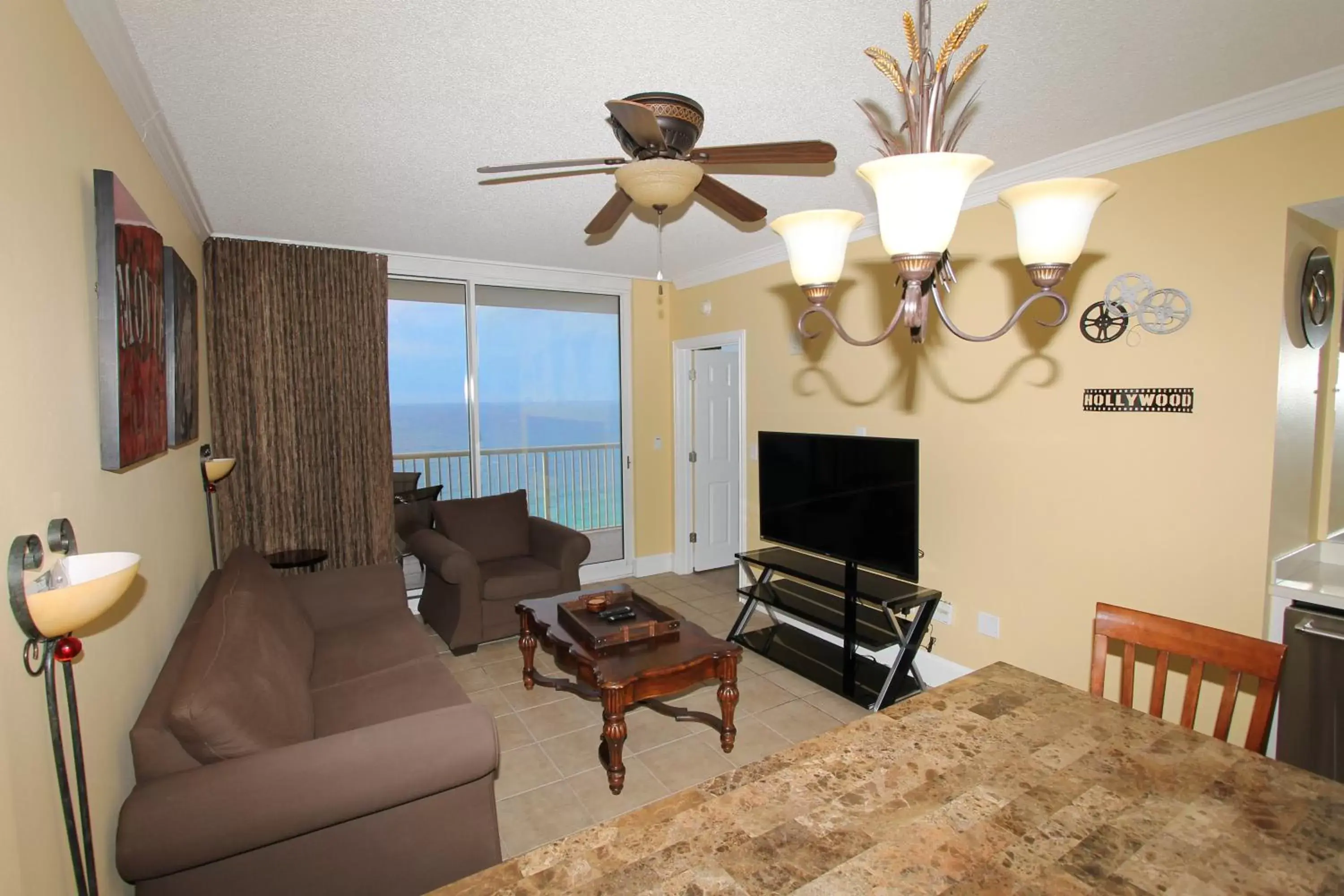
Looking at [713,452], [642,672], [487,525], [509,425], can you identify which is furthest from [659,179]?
[713,452]

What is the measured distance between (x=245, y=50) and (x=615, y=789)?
9.09 feet

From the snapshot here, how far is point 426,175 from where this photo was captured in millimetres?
2811

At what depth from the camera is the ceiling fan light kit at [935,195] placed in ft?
3.58

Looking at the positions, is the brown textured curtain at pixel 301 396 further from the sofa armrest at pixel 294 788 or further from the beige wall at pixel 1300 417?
the beige wall at pixel 1300 417

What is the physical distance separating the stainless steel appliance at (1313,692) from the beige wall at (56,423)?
10.9 feet

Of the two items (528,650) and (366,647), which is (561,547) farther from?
(366,647)

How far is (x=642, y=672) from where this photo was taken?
2490 mm

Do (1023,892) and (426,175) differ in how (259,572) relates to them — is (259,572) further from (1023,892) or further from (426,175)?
(1023,892)

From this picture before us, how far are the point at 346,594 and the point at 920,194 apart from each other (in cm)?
329

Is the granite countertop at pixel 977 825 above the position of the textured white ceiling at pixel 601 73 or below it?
below

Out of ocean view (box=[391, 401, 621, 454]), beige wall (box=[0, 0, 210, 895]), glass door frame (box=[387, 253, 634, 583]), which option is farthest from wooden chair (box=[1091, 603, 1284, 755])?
ocean view (box=[391, 401, 621, 454])

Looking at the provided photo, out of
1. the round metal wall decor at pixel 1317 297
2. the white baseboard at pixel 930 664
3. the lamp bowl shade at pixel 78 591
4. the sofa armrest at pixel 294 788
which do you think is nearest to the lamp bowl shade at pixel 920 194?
the lamp bowl shade at pixel 78 591

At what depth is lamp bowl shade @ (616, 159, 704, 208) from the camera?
1.70 meters

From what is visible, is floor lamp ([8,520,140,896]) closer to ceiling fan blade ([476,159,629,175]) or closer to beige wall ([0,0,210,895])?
beige wall ([0,0,210,895])
